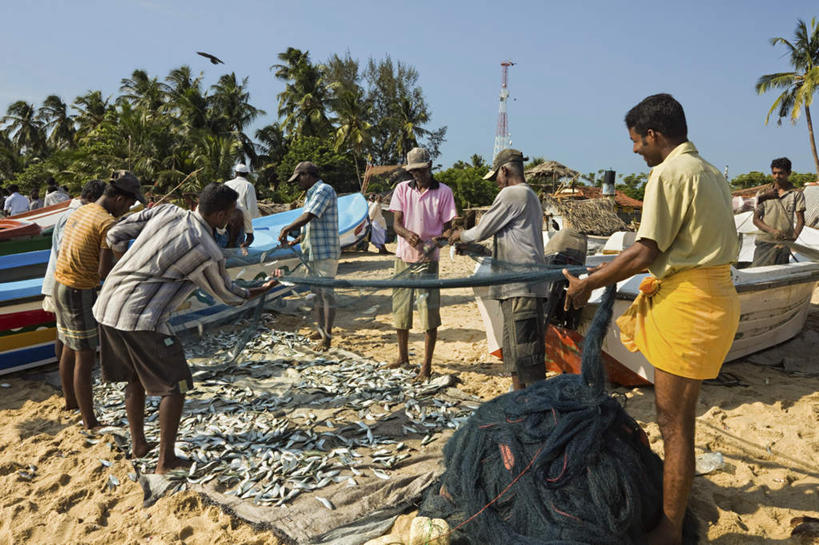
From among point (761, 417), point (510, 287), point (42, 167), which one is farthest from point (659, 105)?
point (42, 167)

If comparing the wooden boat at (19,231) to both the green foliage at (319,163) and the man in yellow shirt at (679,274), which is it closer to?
the man in yellow shirt at (679,274)

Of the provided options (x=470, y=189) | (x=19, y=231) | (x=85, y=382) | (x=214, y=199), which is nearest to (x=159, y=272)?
(x=214, y=199)

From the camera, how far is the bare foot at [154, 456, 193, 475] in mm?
3324

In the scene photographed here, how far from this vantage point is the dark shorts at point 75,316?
397 cm

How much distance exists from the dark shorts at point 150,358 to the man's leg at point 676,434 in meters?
2.77

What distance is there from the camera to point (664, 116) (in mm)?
2312

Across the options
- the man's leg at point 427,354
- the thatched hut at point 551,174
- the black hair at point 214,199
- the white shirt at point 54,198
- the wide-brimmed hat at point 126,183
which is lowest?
the man's leg at point 427,354

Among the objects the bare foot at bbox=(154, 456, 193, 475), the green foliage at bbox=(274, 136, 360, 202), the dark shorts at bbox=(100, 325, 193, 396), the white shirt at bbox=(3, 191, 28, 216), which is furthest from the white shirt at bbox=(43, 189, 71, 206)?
the green foliage at bbox=(274, 136, 360, 202)

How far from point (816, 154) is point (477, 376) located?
95.9 ft

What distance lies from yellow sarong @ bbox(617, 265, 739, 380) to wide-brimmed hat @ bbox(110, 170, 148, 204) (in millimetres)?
3797

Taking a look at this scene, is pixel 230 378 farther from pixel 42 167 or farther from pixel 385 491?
pixel 42 167

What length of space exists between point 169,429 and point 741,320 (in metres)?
5.25

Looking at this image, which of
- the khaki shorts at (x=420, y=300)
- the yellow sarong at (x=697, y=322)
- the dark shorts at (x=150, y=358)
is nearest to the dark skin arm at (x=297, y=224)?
the khaki shorts at (x=420, y=300)

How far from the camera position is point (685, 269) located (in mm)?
2277
